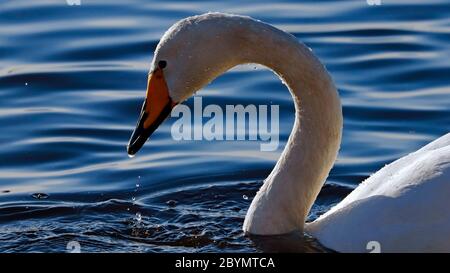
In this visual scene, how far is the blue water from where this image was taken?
30.0 ft

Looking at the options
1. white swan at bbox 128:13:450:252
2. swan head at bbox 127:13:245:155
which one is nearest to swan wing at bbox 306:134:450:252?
white swan at bbox 128:13:450:252

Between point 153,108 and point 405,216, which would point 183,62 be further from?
point 405,216

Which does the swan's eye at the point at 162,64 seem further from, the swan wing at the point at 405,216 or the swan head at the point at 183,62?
the swan wing at the point at 405,216

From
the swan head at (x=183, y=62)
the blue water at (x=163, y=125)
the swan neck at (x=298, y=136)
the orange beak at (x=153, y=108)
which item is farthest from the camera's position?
the blue water at (x=163, y=125)

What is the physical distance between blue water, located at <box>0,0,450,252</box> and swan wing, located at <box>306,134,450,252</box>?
0.92ft

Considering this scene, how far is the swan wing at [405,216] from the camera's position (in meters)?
7.72

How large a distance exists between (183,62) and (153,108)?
366 mm

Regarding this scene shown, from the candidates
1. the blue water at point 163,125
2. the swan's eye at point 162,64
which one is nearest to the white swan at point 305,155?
the swan's eye at point 162,64

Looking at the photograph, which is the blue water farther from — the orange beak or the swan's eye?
the swan's eye

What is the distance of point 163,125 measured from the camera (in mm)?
11625

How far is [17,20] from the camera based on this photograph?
→ 14414 millimetres

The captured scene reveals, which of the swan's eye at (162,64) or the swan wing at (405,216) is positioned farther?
the swan's eye at (162,64)

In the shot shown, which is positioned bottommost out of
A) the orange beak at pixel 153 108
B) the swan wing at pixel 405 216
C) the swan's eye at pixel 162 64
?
the swan wing at pixel 405 216

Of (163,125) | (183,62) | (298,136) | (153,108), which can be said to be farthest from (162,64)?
(163,125)
